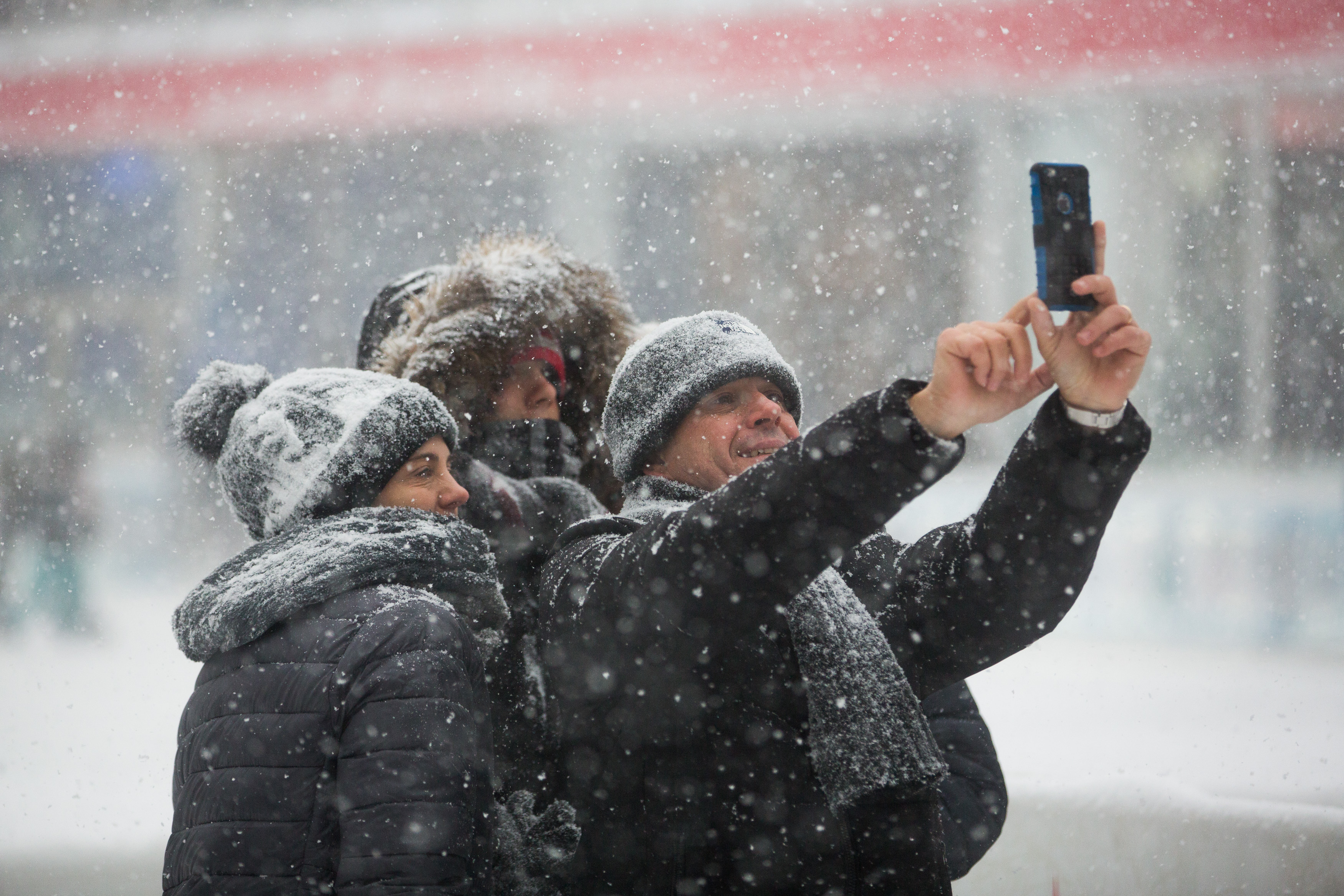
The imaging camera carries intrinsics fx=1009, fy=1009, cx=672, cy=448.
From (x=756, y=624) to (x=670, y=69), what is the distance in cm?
554

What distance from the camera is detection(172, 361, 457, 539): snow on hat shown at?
1.46m

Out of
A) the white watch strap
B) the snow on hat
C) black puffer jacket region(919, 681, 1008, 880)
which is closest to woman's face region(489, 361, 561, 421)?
the snow on hat

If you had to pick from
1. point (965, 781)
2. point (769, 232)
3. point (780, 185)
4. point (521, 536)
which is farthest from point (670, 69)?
point (965, 781)

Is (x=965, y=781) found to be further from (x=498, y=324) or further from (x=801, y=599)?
(x=498, y=324)

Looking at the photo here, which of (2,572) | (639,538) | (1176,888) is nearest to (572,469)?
(639,538)

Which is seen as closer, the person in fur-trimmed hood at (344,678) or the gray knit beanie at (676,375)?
the person in fur-trimmed hood at (344,678)

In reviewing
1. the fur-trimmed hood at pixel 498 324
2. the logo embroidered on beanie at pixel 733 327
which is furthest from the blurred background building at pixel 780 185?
the logo embroidered on beanie at pixel 733 327

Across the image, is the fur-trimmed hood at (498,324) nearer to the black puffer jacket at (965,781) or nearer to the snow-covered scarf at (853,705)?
the snow-covered scarf at (853,705)

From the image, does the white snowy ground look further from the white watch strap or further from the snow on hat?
the white watch strap

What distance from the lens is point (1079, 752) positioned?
385 centimetres

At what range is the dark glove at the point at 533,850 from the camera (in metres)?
1.44

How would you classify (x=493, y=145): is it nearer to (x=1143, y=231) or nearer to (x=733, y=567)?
(x=1143, y=231)

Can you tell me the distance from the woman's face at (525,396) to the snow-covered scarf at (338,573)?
470mm

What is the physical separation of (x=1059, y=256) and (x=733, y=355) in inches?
20.7
